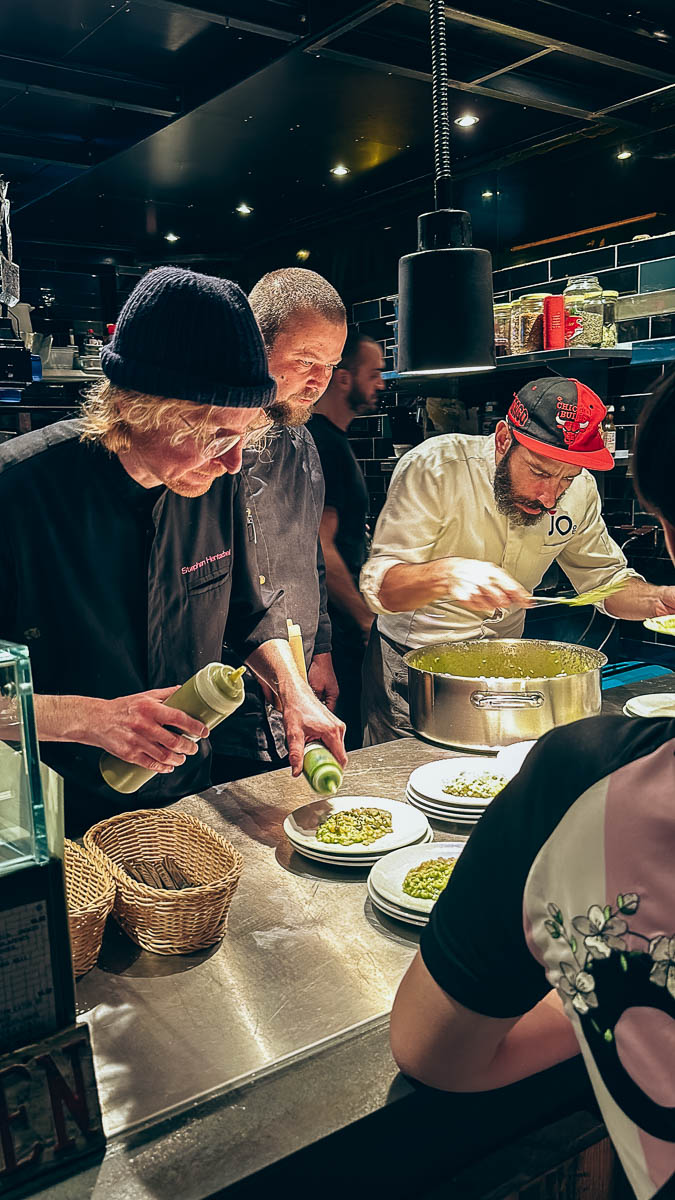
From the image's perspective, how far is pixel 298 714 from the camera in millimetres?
1932

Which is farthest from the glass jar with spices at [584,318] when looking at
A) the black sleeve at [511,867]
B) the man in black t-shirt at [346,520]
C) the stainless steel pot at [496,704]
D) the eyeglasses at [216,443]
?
the black sleeve at [511,867]

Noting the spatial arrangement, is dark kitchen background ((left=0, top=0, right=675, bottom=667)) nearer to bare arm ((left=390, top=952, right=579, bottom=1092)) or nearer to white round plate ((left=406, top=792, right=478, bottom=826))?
white round plate ((left=406, top=792, right=478, bottom=826))

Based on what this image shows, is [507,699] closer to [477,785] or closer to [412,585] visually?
[477,785]

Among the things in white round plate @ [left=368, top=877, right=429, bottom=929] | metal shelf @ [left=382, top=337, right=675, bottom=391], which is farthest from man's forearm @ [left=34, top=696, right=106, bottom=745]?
metal shelf @ [left=382, top=337, right=675, bottom=391]

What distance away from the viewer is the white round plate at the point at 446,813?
5.82 ft

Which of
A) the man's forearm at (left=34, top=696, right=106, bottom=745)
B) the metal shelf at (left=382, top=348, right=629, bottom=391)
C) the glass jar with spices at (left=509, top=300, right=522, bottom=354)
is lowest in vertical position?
the man's forearm at (left=34, top=696, right=106, bottom=745)

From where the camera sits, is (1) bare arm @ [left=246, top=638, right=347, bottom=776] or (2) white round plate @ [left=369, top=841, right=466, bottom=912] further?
(1) bare arm @ [left=246, top=638, right=347, bottom=776]

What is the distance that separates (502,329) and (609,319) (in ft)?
1.60

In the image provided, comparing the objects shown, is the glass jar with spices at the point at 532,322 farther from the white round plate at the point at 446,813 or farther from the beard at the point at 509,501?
the white round plate at the point at 446,813

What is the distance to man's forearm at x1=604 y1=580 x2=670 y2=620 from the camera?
2877 mm

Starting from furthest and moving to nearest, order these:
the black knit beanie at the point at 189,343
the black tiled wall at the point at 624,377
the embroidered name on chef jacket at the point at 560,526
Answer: the black tiled wall at the point at 624,377
the embroidered name on chef jacket at the point at 560,526
the black knit beanie at the point at 189,343

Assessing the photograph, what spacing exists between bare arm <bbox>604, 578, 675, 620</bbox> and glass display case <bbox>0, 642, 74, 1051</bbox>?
226 centimetres

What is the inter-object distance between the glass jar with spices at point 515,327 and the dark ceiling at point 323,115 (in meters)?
0.76

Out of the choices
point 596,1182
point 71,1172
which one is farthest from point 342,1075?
point 596,1182
